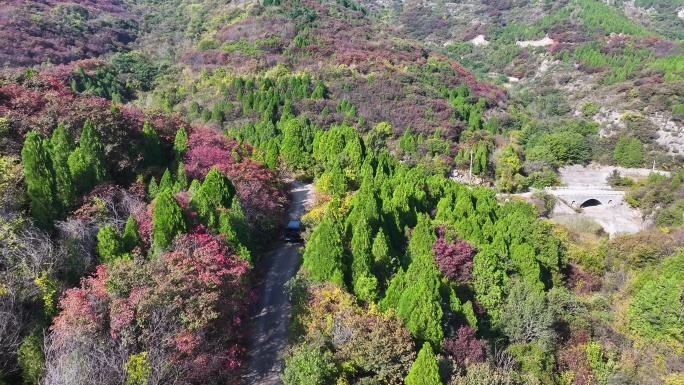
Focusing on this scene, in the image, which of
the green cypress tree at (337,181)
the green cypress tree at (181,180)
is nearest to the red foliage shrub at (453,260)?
the green cypress tree at (337,181)

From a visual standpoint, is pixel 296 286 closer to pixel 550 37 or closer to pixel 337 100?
pixel 337 100

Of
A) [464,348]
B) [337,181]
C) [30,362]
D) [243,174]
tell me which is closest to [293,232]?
[243,174]

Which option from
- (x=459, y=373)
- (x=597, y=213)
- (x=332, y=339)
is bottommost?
(x=597, y=213)

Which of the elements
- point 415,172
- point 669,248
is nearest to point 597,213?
point 669,248

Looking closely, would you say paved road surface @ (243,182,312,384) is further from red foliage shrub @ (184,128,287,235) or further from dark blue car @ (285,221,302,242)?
red foliage shrub @ (184,128,287,235)

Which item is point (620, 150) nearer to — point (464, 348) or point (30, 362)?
point (464, 348)

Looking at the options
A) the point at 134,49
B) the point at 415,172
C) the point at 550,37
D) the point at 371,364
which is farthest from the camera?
the point at 550,37
